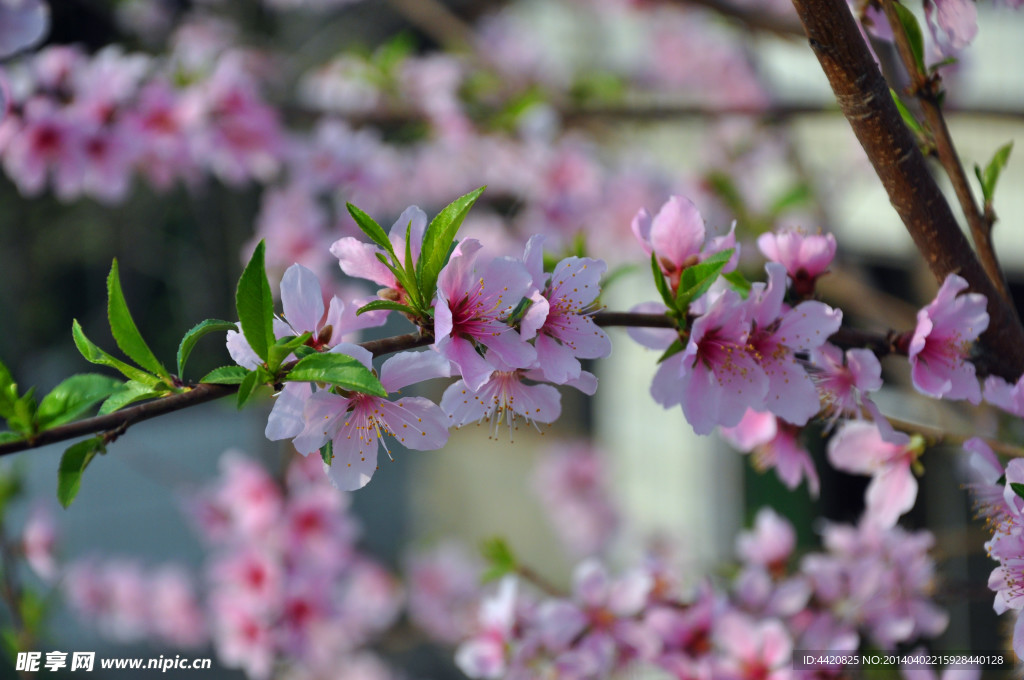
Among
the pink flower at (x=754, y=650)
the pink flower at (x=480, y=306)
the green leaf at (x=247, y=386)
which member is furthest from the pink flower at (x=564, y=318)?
the pink flower at (x=754, y=650)

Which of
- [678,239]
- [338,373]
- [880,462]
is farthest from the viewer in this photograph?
[880,462]

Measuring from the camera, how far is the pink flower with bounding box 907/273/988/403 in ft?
2.57

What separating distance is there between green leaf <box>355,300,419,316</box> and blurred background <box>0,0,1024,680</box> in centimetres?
40

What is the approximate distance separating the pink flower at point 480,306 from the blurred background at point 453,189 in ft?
1.19

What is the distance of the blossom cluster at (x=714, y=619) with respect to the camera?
121 cm

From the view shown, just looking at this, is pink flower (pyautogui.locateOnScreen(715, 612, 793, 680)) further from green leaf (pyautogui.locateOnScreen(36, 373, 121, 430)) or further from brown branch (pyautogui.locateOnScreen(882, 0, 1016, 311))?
green leaf (pyautogui.locateOnScreen(36, 373, 121, 430))

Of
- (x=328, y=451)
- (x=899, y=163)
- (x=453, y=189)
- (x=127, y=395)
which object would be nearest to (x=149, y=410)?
(x=127, y=395)

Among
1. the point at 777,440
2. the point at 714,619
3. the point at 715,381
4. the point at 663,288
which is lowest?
the point at 714,619

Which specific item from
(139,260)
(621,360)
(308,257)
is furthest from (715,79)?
(139,260)

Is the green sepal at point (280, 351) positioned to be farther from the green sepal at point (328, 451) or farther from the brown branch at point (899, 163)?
the brown branch at point (899, 163)

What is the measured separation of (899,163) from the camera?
0.77 m

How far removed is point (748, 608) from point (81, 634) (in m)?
4.37

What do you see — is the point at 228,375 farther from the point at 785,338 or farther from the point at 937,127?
the point at 937,127

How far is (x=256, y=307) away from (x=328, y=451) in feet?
0.48
